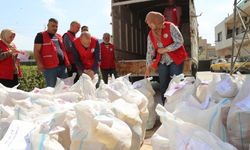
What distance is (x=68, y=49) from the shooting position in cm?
500

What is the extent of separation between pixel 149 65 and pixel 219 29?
4989 cm

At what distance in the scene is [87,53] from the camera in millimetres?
4641

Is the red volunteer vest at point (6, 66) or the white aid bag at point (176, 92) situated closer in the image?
the white aid bag at point (176, 92)

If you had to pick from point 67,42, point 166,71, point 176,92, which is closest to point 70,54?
point 67,42

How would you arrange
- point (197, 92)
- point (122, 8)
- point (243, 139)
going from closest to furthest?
point (243, 139), point (197, 92), point (122, 8)

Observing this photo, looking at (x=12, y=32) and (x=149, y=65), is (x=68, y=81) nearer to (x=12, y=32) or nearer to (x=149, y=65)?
(x=149, y=65)

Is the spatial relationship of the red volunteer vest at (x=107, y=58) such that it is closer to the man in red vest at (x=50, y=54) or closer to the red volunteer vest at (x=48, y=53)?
the man in red vest at (x=50, y=54)

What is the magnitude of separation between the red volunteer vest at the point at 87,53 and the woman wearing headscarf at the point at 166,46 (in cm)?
93

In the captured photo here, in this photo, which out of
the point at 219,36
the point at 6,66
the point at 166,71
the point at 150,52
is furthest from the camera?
the point at 219,36

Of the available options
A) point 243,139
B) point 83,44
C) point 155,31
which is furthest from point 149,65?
point 243,139

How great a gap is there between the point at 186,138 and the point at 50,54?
10.8ft

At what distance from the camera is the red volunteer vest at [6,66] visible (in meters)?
4.59

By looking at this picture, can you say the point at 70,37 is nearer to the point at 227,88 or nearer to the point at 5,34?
the point at 5,34

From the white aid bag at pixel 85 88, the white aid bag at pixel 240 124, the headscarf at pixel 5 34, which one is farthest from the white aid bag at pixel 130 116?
the headscarf at pixel 5 34
